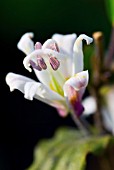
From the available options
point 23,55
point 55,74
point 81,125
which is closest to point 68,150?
point 81,125

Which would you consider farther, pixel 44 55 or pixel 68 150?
pixel 68 150

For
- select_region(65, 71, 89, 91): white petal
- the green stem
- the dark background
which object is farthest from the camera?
the dark background

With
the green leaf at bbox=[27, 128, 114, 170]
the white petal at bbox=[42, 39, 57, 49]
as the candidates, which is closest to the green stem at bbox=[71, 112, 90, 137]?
the green leaf at bbox=[27, 128, 114, 170]

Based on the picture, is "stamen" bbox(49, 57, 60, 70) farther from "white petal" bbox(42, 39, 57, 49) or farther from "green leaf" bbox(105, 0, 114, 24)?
"green leaf" bbox(105, 0, 114, 24)

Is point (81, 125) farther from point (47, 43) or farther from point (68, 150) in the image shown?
point (47, 43)

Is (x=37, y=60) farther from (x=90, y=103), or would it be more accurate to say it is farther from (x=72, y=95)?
(x=90, y=103)

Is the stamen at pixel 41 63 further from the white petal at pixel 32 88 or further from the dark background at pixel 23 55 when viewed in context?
the dark background at pixel 23 55
